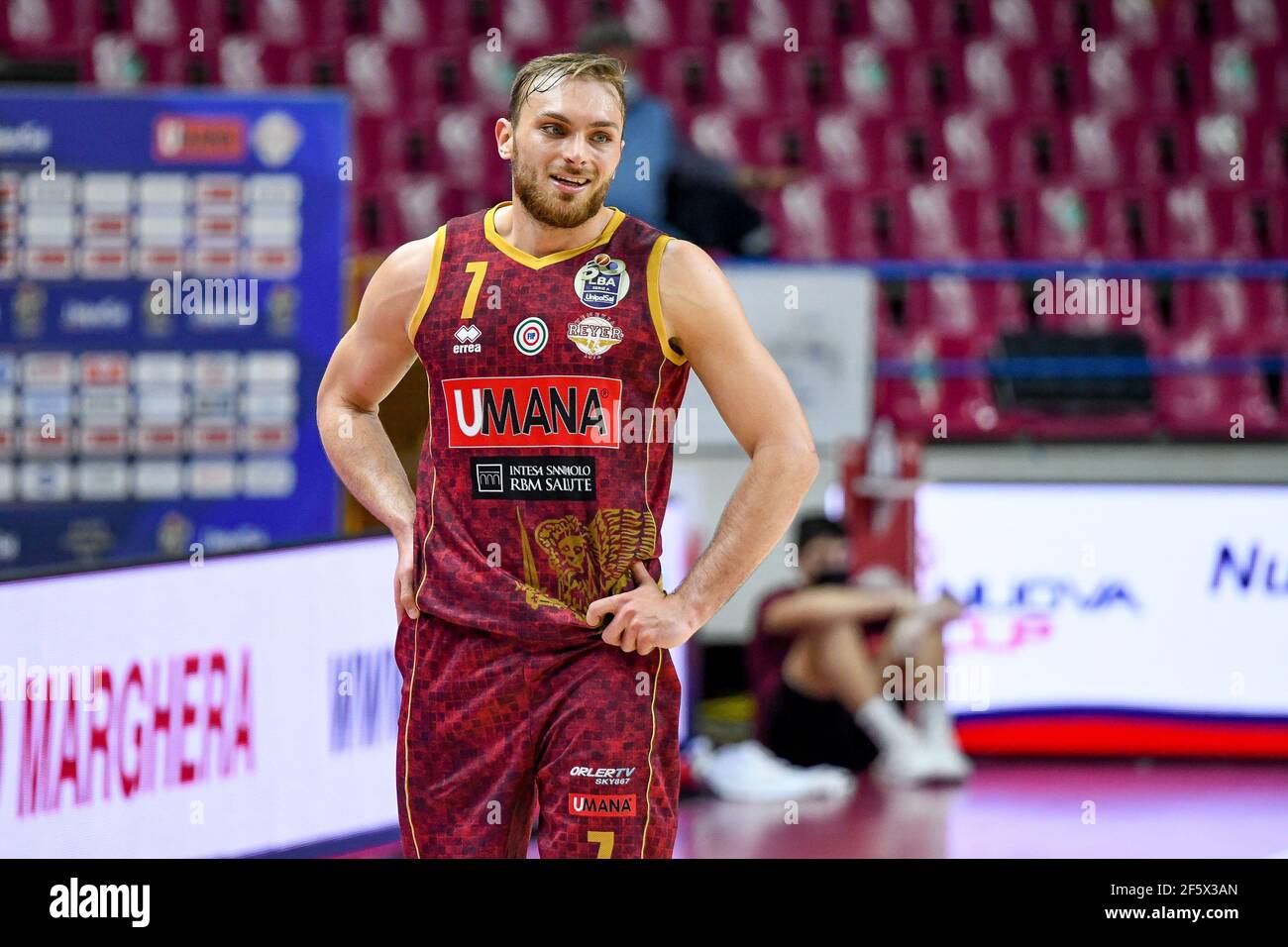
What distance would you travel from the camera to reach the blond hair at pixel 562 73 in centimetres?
297

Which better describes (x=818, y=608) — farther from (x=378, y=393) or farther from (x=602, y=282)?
(x=602, y=282)

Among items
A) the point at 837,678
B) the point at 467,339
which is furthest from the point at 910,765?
the point at 467,339

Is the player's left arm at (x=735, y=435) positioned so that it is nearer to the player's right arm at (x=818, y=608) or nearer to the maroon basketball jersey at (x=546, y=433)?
the maroon basketball jersey at (x=546, y=433)

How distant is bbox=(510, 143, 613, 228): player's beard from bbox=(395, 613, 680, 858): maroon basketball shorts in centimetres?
72

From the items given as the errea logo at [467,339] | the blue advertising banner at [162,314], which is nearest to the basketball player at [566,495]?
the errea logo at [467,339]

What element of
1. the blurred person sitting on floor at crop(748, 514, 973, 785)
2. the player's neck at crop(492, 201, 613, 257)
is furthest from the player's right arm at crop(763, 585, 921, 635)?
the player's neck at crop(492, 201, 613, 257)

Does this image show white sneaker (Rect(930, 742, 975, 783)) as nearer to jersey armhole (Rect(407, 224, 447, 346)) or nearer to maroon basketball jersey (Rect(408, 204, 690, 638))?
maroon basketball jersey (Rect(408, 204, 690, 638))

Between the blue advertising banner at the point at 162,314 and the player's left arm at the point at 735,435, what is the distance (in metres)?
3.77

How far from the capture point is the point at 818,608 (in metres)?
6.95

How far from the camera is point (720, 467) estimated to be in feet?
24.6

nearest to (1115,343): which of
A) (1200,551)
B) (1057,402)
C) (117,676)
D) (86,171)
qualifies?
(1057,402)
